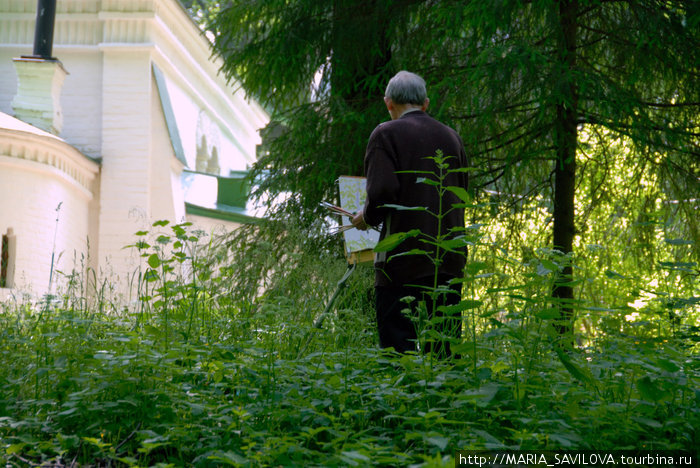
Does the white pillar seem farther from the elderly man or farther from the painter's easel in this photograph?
the elderly man

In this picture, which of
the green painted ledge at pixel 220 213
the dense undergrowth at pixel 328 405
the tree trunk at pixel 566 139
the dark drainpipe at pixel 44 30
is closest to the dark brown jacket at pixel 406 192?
the dense undergrowth at pixel 328 405

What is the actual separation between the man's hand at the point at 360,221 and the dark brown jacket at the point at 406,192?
8 cm

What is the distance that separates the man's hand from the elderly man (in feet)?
0.04

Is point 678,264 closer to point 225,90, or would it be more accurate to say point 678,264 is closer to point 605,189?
point 605,189

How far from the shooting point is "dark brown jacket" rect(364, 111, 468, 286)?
13.6 ft

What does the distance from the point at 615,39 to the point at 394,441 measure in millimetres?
5427

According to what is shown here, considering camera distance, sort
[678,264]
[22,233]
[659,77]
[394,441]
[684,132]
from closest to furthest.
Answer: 1. [394,441]
2. [678,264]
3. [684,132]
4. [659,77]
5. [22,233]

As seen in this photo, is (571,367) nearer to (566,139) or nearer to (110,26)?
(566,139)

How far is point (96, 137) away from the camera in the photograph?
15.2 meters

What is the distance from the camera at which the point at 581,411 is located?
10.1 ft

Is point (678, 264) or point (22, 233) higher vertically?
point (22, 233)

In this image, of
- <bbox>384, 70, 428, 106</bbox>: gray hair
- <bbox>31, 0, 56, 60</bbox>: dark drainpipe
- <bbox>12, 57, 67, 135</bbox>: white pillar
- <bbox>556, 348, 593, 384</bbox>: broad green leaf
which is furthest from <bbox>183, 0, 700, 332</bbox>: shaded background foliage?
<bbox>31, 0, 56, 60</bbox>: dark drainpipe

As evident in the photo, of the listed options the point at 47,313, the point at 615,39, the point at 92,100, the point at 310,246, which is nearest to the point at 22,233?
the point at 92,100

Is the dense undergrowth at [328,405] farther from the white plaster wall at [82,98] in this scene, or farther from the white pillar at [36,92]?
the white plaster wall at [82,98]
